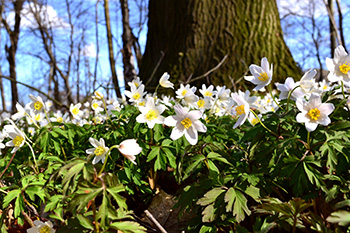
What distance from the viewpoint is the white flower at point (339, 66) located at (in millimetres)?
1535

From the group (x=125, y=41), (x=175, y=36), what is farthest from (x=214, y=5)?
(x=125, y=41)

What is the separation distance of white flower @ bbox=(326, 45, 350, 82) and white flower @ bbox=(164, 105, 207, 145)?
2.15 ft

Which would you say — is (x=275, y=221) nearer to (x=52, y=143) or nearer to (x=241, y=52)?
(x=52, y=143)

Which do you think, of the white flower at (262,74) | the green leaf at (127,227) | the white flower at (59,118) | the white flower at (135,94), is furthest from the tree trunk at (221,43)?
the green leaf at (127,227)

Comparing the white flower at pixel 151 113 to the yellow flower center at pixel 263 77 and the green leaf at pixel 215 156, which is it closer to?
the green leaf at pixel 215 156

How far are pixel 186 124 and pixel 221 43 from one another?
4360mm

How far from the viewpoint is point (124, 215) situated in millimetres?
1294

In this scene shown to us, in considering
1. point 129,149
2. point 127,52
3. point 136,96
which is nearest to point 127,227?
point 129,149

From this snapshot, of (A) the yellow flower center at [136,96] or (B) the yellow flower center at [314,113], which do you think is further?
(A) the yellow flower center at [136,96]

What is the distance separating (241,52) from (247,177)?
454 centimetres

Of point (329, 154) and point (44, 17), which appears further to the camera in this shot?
point (44, 17)

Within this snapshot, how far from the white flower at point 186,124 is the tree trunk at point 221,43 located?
12.9 ft

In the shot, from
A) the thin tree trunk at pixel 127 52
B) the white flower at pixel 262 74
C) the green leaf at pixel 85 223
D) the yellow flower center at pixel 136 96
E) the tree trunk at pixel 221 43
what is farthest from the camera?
the thin tree trunk at pixel 127 52

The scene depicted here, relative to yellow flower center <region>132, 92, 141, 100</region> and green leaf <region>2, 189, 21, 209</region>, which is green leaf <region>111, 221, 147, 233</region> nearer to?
green leaf <region>2, 189, 21, 209</region>
